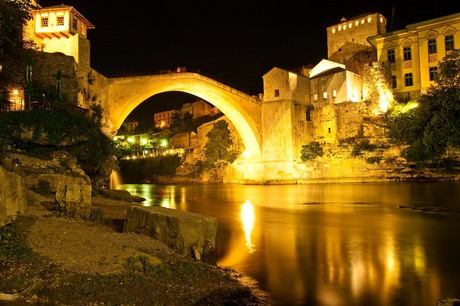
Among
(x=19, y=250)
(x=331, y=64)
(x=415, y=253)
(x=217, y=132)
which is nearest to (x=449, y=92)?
(x=415, y=253)

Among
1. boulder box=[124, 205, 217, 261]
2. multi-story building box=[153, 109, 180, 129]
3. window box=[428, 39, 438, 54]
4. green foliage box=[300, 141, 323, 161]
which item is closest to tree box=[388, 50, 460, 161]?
boulder box=[124, 205, 217, 261]

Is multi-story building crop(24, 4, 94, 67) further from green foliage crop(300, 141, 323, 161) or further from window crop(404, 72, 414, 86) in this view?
window crop(404, 72, 414, 86)

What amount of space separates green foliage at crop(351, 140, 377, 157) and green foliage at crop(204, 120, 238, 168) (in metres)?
14.4

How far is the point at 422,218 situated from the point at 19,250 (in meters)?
11.7

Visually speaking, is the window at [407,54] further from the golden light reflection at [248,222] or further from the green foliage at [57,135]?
the green foliage at [57,135]

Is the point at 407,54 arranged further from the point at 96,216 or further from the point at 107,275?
the point at 107,275

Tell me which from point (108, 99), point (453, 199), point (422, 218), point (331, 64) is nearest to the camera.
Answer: point (422, 218)

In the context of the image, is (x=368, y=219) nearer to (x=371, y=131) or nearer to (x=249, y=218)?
(x=249, y=218)

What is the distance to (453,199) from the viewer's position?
17531 mm

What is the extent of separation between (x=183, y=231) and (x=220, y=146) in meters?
38.2

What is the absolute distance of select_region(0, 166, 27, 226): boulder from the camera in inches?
216

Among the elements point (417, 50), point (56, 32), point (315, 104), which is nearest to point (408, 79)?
point (417, 50)

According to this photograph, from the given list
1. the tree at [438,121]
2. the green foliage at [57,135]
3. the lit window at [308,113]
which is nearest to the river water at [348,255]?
the tree at [438,121]

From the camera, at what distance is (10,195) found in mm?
5906
